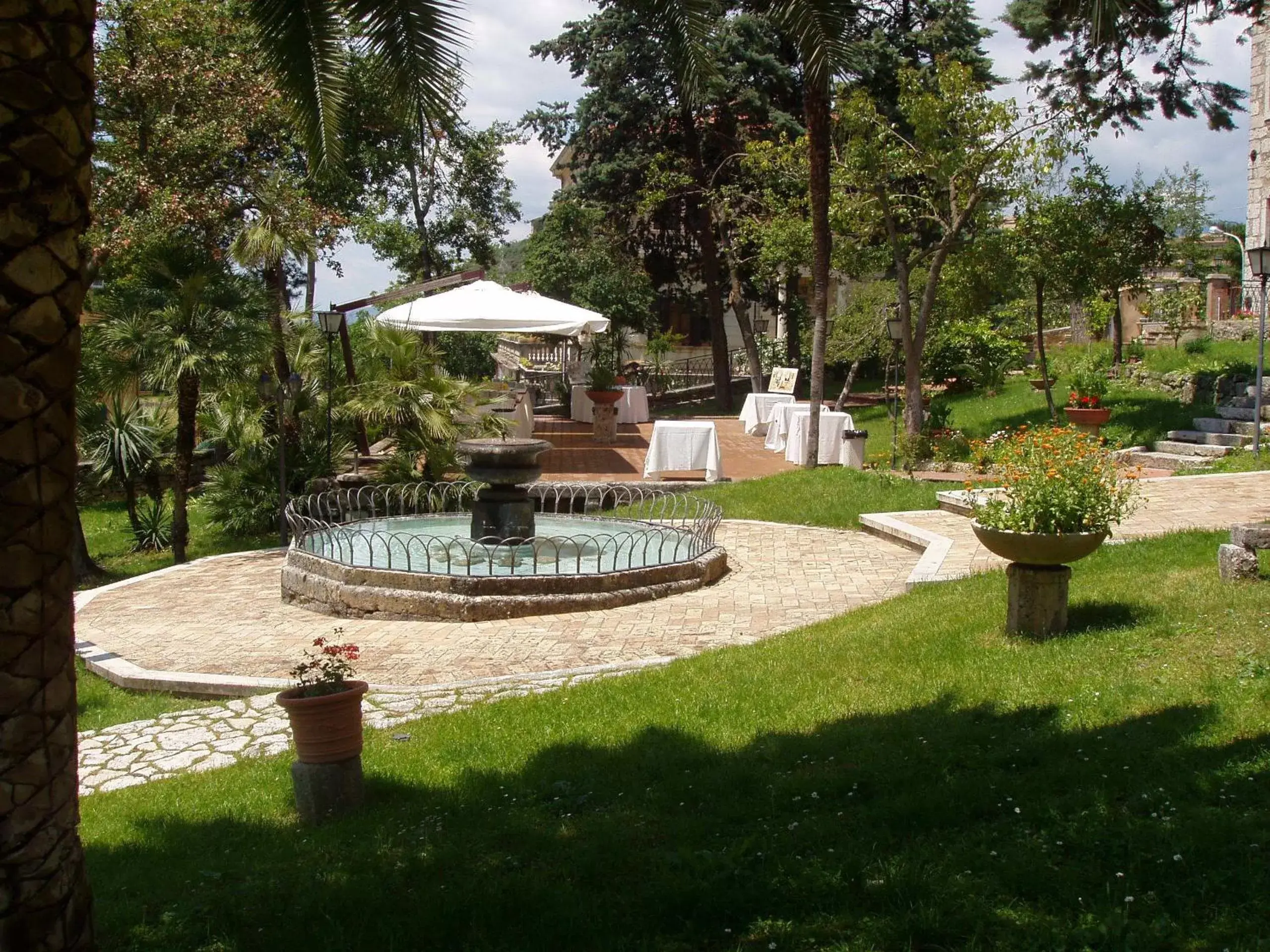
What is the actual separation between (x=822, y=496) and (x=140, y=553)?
10.3 m

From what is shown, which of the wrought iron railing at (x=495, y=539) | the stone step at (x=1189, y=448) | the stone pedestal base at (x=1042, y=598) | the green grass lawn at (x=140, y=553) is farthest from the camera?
the stone step at (x=1189, y=448)

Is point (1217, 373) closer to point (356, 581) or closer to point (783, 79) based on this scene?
point (783, 79)

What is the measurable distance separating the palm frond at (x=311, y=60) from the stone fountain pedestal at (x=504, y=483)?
351 centimetres

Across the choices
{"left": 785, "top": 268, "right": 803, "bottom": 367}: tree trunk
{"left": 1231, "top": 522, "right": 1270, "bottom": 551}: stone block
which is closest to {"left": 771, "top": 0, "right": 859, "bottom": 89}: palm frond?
{"left": 1231, "top": 522, "right": 1270, "bottom": 551}: stone block

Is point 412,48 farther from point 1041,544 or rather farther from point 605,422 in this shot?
point 605,422

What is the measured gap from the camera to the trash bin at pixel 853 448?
17.3m

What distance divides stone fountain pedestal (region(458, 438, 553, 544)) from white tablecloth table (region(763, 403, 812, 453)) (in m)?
9.47

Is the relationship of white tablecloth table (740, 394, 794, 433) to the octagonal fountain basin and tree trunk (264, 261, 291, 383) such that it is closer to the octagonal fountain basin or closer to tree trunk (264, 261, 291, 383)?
tree trunk (264, 261, 291, 383)

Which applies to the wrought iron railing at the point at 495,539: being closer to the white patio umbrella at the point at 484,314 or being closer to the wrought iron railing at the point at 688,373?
the white patio umbrella at the point at 484,314

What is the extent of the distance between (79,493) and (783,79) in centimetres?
1864

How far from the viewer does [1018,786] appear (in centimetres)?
423

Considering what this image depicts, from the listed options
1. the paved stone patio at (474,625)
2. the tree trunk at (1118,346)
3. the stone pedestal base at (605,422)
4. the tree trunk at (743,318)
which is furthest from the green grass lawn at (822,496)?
the tree trunk at (743,318)

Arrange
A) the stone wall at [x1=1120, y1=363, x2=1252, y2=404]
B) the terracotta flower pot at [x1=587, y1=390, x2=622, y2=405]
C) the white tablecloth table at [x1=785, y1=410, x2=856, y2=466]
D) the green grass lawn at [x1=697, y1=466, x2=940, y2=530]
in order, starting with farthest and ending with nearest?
the terracotta flower pot at [x1=587, y1=390, x2=622, y2=405] < the stone wall at [x1=1120, y1=363, x2=1252, y2=404] < the white tablecloth table at [x1=785, y1=410, x2=856, y2=466] < the green grass lawn at [x1=697, y1=466, x2=940, y2=530]

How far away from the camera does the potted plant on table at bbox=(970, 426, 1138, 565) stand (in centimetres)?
633
